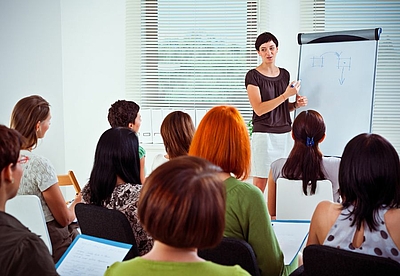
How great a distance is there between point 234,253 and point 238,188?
10.4 inches

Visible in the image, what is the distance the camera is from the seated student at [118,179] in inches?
88.8

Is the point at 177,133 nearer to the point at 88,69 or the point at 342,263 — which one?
the point at 342,263

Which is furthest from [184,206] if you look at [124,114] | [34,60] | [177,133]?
[34,60]

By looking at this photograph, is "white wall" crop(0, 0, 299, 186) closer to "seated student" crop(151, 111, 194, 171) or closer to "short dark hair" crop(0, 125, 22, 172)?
"seated student" crop(151, 111, 194, 171)

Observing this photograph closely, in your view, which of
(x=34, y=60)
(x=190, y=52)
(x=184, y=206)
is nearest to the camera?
(x=184, y=206)

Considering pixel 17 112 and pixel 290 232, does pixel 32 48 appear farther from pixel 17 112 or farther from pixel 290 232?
pixel 290 232

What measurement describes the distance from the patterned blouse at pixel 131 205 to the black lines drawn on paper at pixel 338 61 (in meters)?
2.59

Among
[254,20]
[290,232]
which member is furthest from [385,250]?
[254,20]

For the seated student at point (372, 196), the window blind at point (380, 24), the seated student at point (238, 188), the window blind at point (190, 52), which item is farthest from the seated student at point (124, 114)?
the window blind at point (380, 24)

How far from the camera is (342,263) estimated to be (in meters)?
1.54

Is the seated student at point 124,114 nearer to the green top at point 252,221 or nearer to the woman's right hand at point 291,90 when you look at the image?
the woman's right hand at point 291,90

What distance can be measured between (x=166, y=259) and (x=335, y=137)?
3490 millimetres

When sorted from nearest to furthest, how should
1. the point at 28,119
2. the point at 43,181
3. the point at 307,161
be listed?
the point at 43,181 < the point at 28,119 < the point at 307,161

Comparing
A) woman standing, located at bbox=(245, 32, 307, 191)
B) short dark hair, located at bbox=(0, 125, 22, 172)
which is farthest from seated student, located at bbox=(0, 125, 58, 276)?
woman standing, located at bbox=(245, 32, 307, 191)
